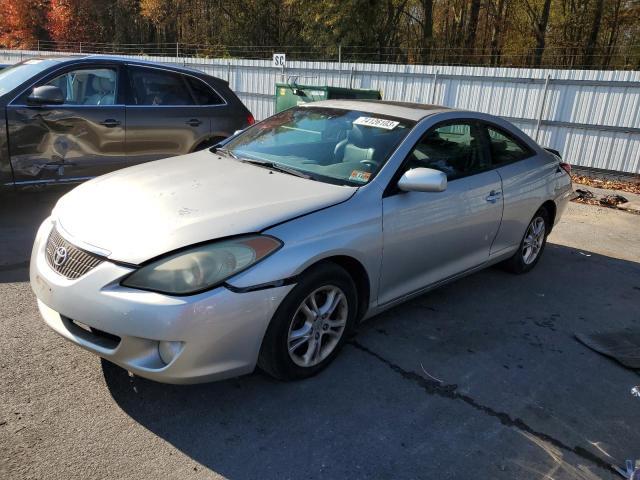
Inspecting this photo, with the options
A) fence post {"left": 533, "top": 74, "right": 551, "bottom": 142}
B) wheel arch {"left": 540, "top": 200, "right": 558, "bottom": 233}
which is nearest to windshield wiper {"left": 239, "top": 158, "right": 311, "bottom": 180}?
wheel arch {"left": 540, "top": 200, "right": 558, "bottom": 233}

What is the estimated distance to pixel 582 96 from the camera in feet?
35.3

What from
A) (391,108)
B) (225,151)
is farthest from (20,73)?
(391,108)

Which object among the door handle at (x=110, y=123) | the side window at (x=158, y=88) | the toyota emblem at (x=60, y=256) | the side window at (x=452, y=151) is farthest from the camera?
the side window at (x=158, y=88)

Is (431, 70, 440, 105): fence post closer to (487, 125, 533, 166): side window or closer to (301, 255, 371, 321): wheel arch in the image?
(487, 125, 533, 166): side window

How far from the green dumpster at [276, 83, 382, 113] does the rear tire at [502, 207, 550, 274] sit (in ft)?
19.7

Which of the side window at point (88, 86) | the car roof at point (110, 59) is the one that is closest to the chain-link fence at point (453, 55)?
the car roof at point (110, 59)

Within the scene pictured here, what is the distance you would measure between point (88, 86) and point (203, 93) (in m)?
1.42

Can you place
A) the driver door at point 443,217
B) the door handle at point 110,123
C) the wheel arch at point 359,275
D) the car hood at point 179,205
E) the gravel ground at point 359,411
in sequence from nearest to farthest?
the gravel ground at point 359,411, the car hood at point 179,205, the wheel arch at point 359,275, the driver door at point 443,217, the door handle at point 110,123

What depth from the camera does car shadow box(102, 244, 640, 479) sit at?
2588mm

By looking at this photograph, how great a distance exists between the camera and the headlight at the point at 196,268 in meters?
2.54

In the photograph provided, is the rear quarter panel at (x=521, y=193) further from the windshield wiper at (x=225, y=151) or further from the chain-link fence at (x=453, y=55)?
the chain-link fence at (x=453, y=55)

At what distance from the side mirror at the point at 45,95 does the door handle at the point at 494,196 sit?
13.7 feet

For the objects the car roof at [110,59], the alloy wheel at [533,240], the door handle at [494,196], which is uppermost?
the car roof at [110,59]

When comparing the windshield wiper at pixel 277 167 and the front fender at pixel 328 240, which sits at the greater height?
the windshield wiper at pixel 277 167
